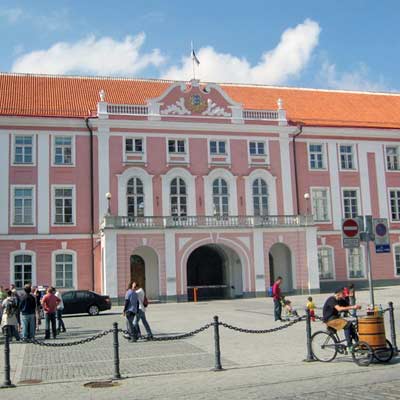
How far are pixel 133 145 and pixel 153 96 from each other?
21.0 feet

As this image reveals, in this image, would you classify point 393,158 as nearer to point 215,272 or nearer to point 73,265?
point 215,272

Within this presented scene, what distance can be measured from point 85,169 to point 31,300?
20.1m

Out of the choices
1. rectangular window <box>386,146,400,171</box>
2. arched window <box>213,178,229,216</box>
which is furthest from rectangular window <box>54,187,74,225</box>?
rectangular window <box>386,146,400,171</box>

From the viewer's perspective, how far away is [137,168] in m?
A: 37.9

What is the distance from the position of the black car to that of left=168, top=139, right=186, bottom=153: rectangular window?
43.1ft

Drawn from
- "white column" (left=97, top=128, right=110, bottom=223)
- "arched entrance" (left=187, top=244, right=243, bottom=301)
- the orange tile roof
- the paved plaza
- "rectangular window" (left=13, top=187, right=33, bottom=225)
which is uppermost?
the orange tile roof

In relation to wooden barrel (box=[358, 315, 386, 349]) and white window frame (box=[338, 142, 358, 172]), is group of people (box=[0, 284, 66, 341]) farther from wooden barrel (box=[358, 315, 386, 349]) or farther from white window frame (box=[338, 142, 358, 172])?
white window frame (box=[338, 142, 358, 172])

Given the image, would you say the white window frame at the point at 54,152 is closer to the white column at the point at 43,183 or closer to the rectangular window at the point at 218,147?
the white column at the point at 43,183

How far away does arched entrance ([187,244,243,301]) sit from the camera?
124ft

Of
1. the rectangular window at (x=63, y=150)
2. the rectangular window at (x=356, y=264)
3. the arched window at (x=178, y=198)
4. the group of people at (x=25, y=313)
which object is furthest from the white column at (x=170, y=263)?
the group of people at (x=25, y=313)

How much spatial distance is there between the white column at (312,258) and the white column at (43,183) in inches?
611

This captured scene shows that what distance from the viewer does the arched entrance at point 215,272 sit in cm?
3766

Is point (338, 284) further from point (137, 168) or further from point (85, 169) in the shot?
point (85, 169)

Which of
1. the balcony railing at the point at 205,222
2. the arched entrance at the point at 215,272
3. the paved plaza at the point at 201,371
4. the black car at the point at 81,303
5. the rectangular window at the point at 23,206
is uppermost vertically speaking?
the rectangular window at the point at 23,206
